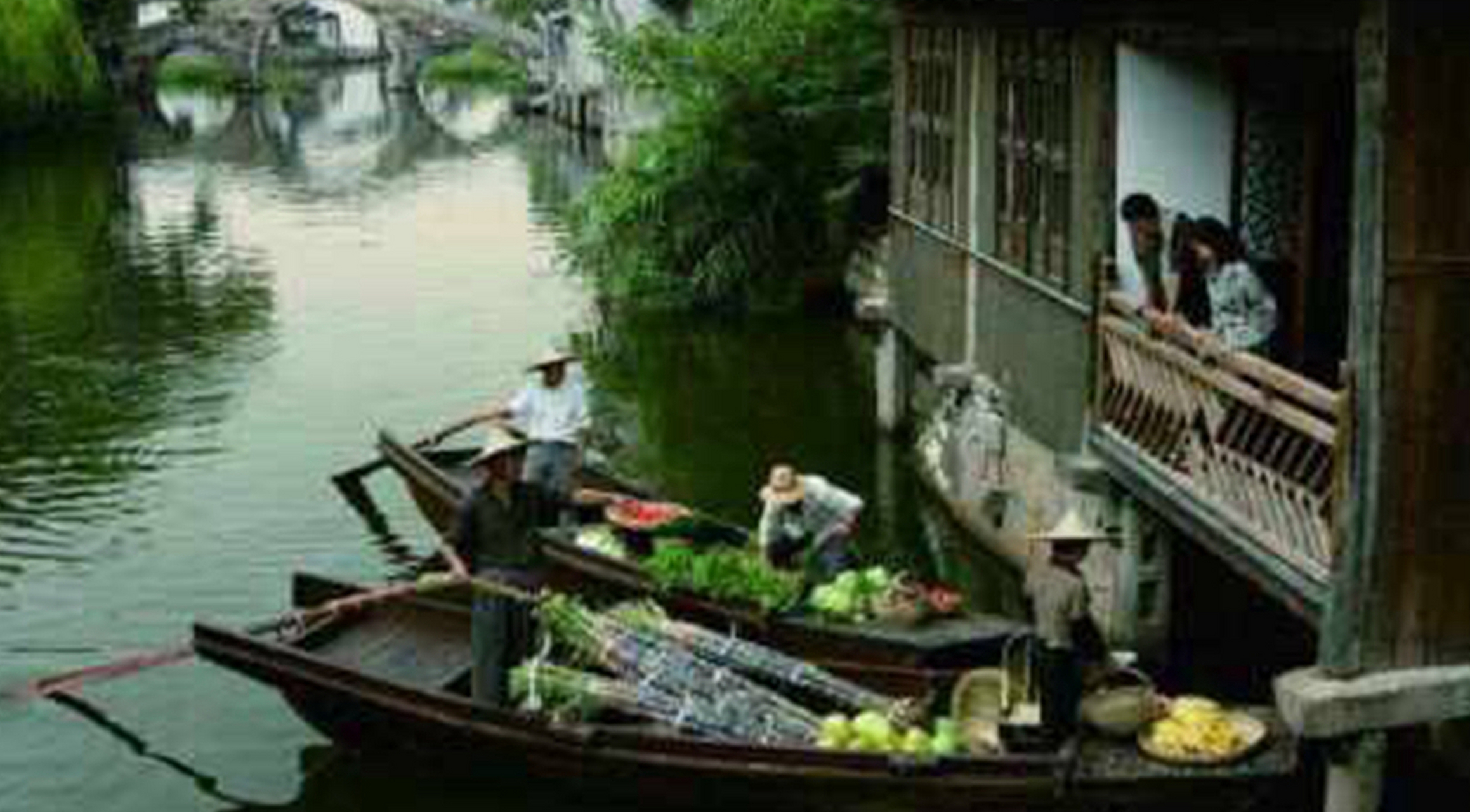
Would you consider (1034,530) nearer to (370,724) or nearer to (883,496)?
(883,496)

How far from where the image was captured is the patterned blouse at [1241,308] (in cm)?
1373

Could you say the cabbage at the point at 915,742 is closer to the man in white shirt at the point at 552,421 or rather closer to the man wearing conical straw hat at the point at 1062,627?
the man wearing conical straw hat at the point at 1062,627

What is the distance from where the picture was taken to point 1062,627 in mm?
12211

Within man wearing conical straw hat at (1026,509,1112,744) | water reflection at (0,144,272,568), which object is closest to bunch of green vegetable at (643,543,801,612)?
man wearing conical straw hat at (1026,509,1112,744)

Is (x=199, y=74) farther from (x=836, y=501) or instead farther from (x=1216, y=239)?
(x=1216, y=239)

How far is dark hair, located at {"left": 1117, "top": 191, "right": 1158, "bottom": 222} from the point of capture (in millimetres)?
14812

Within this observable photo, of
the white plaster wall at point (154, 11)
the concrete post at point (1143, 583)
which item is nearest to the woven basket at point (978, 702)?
the concrete post at point (1143, 583)

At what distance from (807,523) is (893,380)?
9.08m

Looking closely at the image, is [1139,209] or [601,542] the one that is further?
[601,542]

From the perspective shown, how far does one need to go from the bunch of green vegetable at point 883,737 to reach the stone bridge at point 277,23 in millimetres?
87002

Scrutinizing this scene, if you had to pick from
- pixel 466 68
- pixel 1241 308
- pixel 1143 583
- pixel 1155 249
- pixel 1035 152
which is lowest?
pixel 1143 583

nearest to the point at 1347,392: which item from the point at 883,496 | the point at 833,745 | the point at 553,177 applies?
the point at 833,745

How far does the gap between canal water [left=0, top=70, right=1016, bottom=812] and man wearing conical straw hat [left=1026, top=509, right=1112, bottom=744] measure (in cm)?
332

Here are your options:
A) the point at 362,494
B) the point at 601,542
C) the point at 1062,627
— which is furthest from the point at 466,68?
the point at 1062,627
